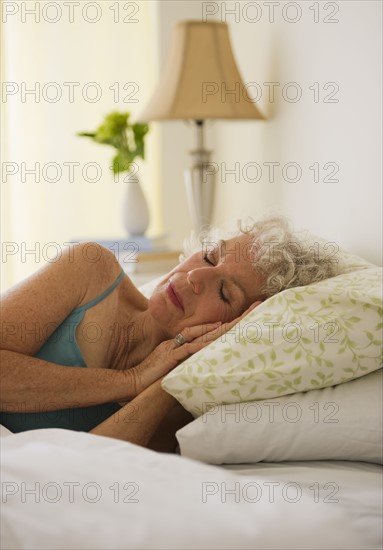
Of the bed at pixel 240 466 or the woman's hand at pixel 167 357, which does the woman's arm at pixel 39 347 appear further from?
the bed at pixel 240 466

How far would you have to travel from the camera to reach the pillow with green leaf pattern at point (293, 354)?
59.1 inches

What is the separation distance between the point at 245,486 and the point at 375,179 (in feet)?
4.04

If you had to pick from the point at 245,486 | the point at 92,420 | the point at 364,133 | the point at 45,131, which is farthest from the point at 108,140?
the point at 245,486

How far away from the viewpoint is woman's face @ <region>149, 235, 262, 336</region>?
1.74 m

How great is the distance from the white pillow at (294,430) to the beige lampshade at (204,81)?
175 cm

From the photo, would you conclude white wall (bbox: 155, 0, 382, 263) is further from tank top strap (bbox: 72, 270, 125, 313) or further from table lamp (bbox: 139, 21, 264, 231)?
tank top strap (bbox: 72, 270, 125, 313)

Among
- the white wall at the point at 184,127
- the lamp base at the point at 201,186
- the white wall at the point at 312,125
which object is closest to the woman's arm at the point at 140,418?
the white wall at the point at 312,125

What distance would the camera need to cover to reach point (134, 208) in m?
3.53

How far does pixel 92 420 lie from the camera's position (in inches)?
69.4

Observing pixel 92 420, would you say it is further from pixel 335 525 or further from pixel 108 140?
pixel 108 140

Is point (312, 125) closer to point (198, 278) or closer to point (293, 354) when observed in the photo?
point (198, 278)

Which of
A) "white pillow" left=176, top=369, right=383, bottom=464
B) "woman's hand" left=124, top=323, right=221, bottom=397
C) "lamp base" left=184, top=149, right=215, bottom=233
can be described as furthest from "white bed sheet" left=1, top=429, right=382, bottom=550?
"lamp base" left=184, top=149, right=215, bottom=233

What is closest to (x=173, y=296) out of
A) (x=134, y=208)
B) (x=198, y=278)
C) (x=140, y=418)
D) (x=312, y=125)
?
(x=198, y=278)

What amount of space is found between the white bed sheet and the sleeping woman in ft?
1.10
